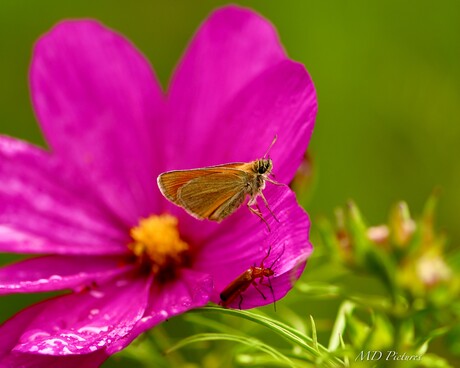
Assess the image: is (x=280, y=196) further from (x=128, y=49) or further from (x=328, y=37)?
(x=328, y=37)

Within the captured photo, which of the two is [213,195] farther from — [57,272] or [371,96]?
[371,96]

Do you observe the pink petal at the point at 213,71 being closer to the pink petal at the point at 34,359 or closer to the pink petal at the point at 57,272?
the pink petal at the point at 57,272

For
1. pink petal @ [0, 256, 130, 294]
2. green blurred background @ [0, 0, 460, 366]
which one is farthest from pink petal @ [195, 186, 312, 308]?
green blurred background @ [0, 0, 460, 366]

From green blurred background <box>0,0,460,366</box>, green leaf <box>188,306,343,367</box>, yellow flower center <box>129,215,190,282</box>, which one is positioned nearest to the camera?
green leaf <box>188,306,343,367</box>

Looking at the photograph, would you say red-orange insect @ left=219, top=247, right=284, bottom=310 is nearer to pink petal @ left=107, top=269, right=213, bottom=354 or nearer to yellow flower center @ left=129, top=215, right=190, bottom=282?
pink petal @ left=107, top=269, right=213, bottom=354

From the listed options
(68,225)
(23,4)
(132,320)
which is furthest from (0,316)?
(132,320)

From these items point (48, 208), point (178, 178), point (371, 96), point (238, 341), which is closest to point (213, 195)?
point (178, 178)
